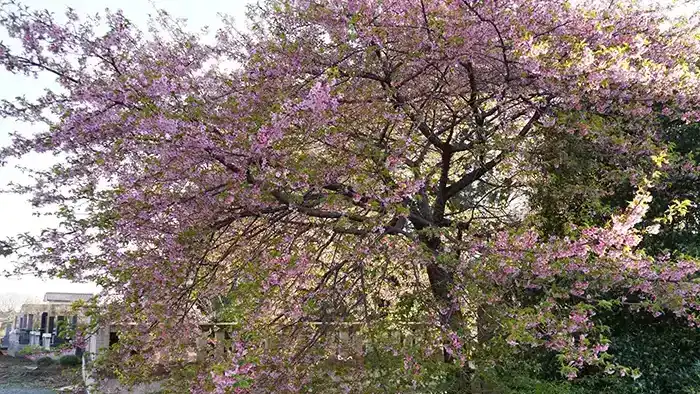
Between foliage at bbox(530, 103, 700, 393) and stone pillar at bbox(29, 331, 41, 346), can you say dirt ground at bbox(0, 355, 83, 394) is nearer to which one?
stone pillar at bbox(29, 331, 41, 346)

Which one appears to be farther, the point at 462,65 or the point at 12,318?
the point at 12,318

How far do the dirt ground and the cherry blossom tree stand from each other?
22.6 feet

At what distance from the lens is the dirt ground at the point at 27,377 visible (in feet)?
36.8

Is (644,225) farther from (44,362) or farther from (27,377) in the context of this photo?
(44,362)

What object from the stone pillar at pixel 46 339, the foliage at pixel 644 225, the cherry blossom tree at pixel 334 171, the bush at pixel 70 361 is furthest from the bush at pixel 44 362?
the foliage at pixel 644 225

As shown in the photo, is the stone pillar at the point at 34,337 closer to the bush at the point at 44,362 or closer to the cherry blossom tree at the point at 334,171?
the bush at the point at 44,362

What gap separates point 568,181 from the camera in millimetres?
5859

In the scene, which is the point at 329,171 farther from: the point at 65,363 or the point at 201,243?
the point at 65,363

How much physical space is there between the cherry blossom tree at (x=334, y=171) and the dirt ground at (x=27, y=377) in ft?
22.6

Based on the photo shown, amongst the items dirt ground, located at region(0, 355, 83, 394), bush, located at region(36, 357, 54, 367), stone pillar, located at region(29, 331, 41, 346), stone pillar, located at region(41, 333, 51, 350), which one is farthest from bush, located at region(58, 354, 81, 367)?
stone pillar, located at region(29, 331, 41, 346)

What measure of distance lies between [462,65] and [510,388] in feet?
10.3

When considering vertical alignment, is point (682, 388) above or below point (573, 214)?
below

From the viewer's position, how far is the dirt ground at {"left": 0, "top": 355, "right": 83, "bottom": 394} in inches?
441

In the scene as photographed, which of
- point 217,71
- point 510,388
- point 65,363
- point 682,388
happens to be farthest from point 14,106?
point 65,363
